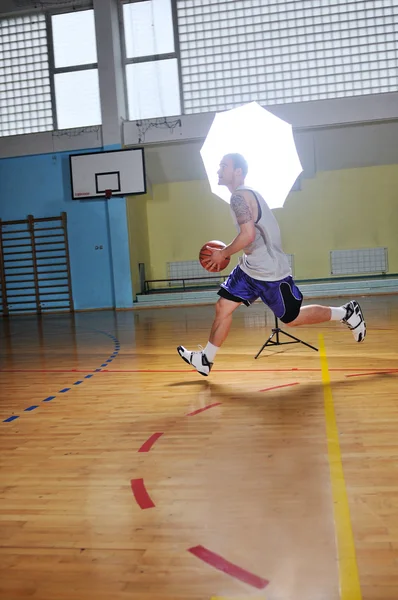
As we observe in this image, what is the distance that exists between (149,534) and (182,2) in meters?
12.8

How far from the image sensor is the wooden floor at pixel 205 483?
4.86ft

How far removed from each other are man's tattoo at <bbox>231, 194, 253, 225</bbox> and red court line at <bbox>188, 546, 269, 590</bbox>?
8.45ft

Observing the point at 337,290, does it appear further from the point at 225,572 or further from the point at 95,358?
the point at 225,572

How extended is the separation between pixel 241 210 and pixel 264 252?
34 cm

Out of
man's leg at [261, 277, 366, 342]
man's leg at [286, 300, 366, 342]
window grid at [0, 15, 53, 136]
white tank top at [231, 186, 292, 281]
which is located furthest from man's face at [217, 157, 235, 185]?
window grid at [0, 15, 53, 136]

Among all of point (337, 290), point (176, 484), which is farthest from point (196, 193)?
point (176, 484)

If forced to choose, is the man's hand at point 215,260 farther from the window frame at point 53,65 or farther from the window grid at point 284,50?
the window frame at point 53,65

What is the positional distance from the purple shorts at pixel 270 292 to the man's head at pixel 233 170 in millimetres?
624

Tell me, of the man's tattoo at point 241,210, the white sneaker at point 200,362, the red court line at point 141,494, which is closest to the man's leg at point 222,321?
the white sneaker at point 200,362

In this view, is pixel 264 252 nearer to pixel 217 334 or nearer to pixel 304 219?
pixel 217 334

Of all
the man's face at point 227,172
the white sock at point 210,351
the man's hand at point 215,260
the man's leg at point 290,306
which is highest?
the man's face at point 227,172

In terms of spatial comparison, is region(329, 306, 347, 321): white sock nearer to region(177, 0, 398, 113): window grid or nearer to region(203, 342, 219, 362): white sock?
region(203, 342, 219, 362): white sock

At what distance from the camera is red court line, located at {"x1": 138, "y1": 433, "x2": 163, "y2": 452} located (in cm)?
262

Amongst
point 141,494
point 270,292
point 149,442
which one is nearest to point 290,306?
point 270,292
